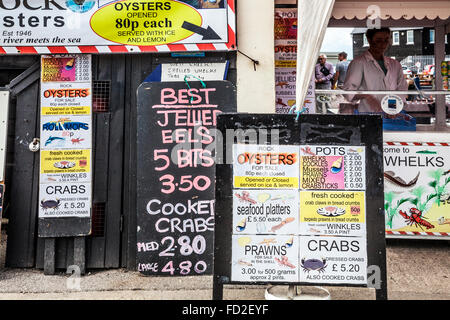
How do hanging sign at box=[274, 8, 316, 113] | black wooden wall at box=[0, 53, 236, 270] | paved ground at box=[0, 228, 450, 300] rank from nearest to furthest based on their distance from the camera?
paved ground at box=[0, 228, 450, 300]
black wooden wall at box=[0, 53, 236, 270]
hanging sign at box=[274, 8, 316, 113]

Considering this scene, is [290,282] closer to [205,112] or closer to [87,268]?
[205,112]

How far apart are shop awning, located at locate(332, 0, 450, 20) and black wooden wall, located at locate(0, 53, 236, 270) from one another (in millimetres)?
1289

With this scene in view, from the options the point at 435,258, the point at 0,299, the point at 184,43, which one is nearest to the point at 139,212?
the point at 0,299

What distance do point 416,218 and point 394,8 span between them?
7.85 feet

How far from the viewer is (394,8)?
183 inches

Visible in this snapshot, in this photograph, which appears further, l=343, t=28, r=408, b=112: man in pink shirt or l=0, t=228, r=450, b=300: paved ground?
l=343, t=28, r=408, b=112: man in pink shirt

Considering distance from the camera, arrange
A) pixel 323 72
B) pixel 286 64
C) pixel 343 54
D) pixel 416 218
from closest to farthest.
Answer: pixel 416 218
pixel 286 64
pixel 343 54
pixel 323 72

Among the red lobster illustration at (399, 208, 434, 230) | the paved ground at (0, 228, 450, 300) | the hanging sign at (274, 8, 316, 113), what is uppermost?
the hanging sign at (274, 8, 316, 113)

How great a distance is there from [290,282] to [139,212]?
1.90 m

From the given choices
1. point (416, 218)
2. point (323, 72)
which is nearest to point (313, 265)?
point (416, 218)

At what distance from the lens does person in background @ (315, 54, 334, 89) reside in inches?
239

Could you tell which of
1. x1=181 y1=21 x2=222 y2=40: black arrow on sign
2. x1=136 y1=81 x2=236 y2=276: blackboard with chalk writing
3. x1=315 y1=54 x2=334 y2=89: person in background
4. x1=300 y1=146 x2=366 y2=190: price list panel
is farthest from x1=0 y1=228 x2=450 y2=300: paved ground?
x1=315 y1=54 x2=334 y2=89: person in background

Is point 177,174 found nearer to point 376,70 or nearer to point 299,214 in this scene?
point 299,214

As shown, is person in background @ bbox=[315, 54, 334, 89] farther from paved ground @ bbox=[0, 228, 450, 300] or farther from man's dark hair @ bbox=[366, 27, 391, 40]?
paved ground @ bbox=[0, 228, 450, 300]
